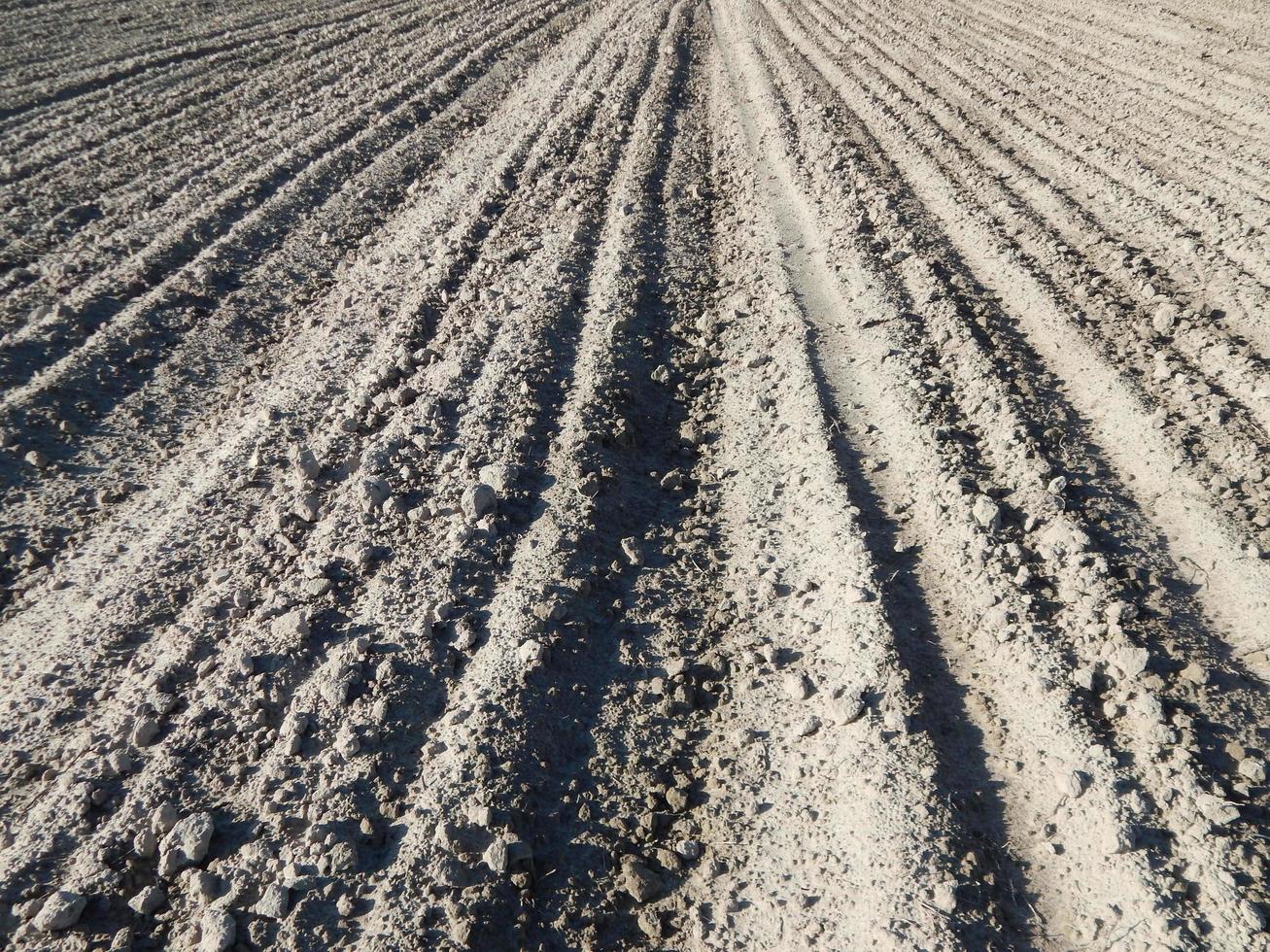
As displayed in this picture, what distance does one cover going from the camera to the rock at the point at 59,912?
2402 mm

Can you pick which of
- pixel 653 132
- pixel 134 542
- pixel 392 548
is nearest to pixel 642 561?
pixel 392 548

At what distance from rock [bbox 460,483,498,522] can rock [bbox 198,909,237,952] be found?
189cm

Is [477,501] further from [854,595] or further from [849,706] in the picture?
[849,706]

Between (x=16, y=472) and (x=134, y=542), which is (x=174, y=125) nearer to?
(x=16, y=472)

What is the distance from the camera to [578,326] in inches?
210

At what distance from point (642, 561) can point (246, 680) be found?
5.92 feet

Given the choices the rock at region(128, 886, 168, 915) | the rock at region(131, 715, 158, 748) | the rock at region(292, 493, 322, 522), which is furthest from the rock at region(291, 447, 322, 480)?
the rock at region(128, 886, 168, 915)

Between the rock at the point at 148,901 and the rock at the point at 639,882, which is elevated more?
the rock at the point at 148,901

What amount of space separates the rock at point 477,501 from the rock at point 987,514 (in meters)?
2.40

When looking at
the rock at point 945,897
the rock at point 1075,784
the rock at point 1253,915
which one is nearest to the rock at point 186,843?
the rock at point 945,897

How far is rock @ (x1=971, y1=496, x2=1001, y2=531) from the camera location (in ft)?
12.0

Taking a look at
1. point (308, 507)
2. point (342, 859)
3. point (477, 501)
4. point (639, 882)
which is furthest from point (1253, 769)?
point (308, 507)

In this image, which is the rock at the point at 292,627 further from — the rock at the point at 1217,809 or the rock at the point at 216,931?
the rock at the point at 1217,809

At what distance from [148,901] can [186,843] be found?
18cm
